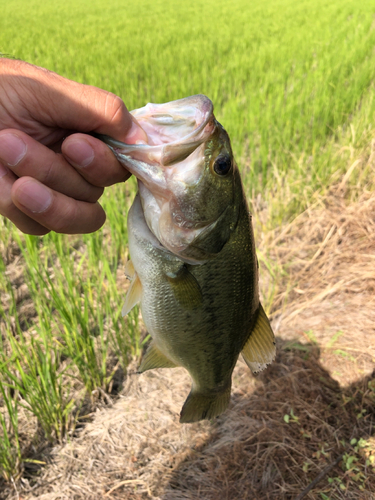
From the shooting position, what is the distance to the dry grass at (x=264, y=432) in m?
2.03

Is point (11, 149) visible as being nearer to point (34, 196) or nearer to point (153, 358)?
point (34, 196)

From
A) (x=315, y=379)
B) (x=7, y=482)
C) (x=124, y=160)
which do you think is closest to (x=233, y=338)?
(x=124, y=160)

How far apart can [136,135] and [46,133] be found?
39 centimetres

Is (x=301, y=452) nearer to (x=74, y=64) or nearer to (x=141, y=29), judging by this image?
(x=74, y=64)

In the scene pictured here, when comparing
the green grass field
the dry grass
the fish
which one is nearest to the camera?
the fish

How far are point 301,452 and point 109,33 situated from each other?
1243cm

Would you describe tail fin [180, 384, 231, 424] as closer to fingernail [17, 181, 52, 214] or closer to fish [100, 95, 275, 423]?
fish [100, 95, 275, 423]

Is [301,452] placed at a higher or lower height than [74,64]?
lower

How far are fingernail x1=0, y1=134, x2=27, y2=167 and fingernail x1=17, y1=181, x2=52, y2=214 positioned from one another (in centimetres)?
9

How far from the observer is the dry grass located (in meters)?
2.03

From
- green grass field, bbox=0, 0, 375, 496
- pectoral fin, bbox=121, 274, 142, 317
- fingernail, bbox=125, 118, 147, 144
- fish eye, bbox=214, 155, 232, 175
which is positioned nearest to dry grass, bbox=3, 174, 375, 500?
green grass field, bbox=0, 0, 375, 496

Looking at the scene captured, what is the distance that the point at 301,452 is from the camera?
82.6 inches

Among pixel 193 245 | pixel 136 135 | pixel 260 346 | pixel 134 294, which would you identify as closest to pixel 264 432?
pixel 260 346

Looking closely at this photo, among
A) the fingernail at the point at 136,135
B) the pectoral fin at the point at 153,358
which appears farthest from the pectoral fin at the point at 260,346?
the fingernail at the point at 136,135
